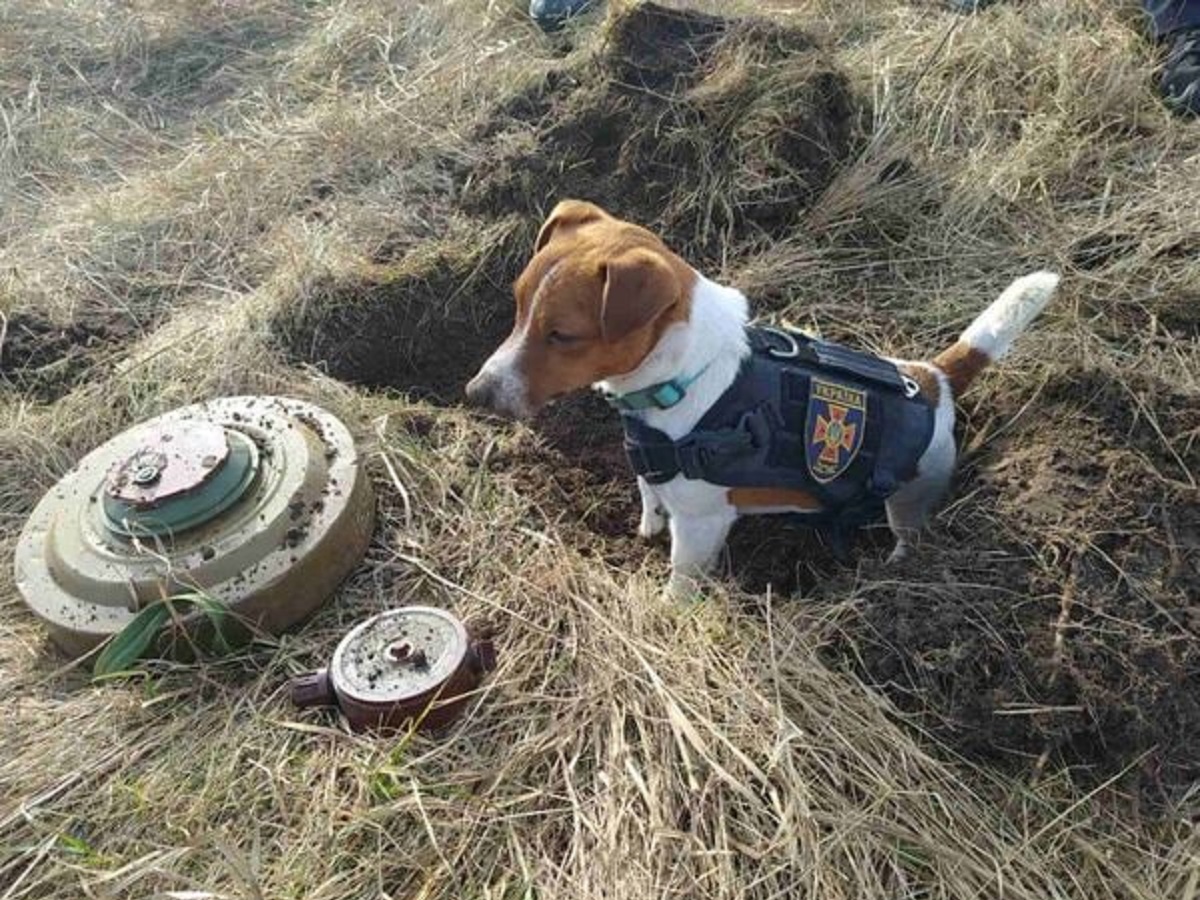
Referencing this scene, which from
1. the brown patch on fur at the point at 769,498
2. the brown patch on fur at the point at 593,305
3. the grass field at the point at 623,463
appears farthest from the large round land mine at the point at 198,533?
the brown patch on fur at the point at 769,498

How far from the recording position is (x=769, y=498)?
9.79 feet

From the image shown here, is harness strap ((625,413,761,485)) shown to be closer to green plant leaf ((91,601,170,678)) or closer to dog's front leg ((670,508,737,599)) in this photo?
dog's front leg ((670,508,737,599))

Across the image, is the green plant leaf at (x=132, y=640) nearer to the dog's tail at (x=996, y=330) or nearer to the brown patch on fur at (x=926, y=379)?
the brown patch on fur at (x=926, y=379)

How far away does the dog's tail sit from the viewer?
9.78 ft

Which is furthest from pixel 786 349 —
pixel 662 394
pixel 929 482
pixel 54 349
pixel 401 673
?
pixel 54 349

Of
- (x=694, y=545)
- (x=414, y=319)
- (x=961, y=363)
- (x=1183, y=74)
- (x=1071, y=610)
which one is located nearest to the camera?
(x=1071, y=610)

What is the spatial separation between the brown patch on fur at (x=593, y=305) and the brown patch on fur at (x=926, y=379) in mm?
779

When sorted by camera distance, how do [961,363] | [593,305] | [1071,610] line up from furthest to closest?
[961,363]
[593,305]
[1071,610]

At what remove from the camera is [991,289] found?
3.83 m

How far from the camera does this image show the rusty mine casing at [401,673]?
2.50 m

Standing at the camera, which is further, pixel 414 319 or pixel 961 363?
pixel 414 319

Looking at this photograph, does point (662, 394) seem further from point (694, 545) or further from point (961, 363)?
point (961, 363)

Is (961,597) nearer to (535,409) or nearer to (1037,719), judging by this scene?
(1037,719)

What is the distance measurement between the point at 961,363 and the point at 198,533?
2341 millimetres
